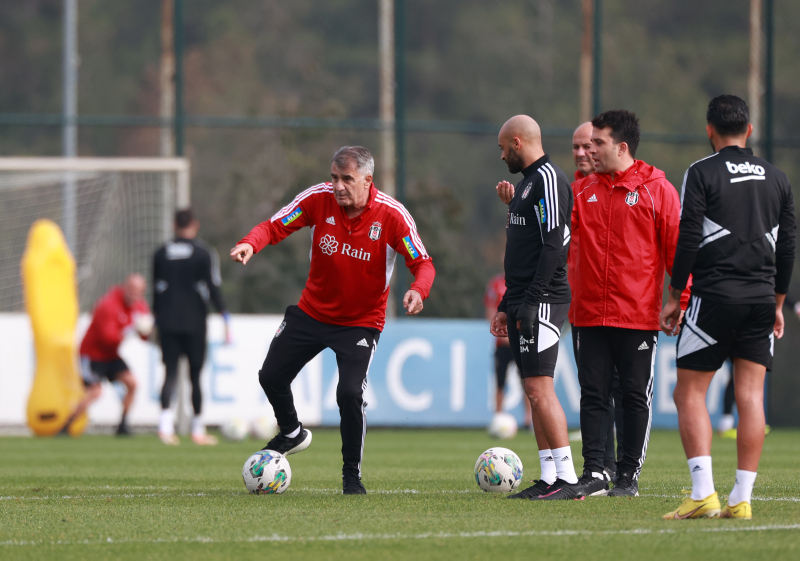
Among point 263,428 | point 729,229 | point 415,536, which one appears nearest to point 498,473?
point 415,536

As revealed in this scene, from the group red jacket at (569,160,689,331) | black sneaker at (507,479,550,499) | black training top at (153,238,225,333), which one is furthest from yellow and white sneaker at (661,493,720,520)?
black training top at (153,238,225,333)

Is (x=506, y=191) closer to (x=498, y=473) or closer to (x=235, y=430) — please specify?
(x=498, y=473)

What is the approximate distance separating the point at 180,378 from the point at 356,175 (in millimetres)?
8490

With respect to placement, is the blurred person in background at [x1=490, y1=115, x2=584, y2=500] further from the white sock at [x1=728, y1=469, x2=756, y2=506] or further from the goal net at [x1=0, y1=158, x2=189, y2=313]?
the goal net at [x1=0, y1=158, x2=189, y2=313]

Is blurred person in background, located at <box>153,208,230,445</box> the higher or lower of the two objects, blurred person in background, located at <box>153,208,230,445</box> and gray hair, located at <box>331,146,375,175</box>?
the lower

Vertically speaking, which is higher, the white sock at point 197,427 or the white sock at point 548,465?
the white sock at point 548,465

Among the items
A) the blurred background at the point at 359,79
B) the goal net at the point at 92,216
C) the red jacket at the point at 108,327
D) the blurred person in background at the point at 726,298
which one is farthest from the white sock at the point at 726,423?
the blurred background at the point at 359,79

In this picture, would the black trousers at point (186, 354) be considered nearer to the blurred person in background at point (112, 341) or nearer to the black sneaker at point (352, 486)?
the blurred person in background at point (112, 341)

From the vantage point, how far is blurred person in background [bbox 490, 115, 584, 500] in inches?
253

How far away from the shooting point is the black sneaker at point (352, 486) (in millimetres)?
7102

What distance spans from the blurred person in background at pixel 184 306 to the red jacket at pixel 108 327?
148cm

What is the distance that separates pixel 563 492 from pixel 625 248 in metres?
1.44

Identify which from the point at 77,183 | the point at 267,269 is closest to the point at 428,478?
the point at 77,183

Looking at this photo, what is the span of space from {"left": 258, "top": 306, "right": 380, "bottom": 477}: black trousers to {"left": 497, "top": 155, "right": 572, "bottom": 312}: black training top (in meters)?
0.98
